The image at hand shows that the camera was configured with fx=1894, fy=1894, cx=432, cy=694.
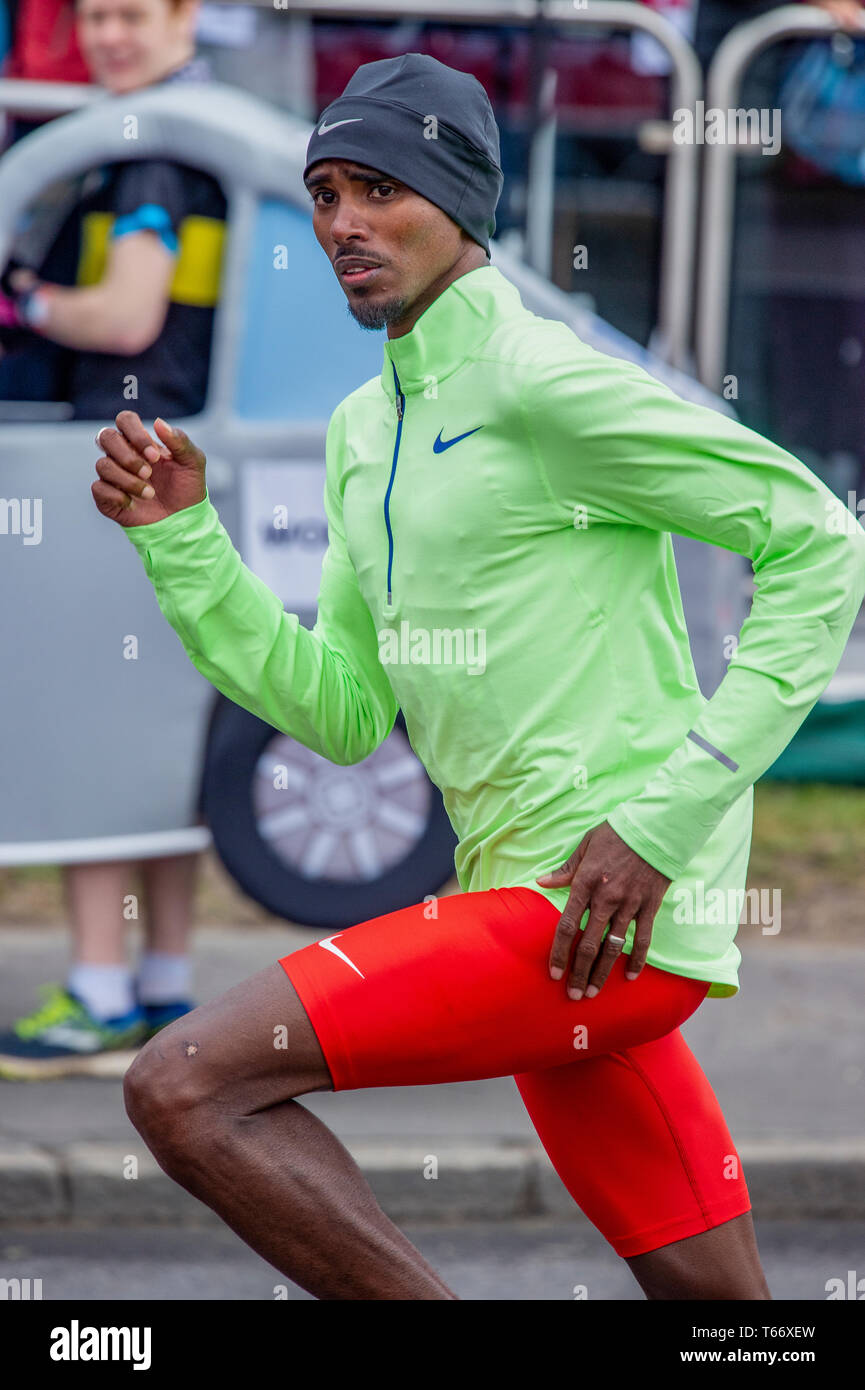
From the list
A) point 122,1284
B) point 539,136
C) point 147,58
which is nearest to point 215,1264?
point 122,1284

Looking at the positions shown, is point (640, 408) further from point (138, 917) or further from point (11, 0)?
point (11, 0)

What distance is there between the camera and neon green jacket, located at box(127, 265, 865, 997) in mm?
2334

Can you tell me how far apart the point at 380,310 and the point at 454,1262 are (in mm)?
2599

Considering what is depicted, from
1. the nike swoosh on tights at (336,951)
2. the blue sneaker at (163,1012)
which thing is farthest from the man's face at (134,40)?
the nike swoosh on tights at (336,951)

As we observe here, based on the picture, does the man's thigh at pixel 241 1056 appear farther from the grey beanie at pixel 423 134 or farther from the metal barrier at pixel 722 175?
the metal barrier at pixel 722 175

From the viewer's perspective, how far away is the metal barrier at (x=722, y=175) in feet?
24.3

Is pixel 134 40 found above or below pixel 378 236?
above

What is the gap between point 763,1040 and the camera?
5652 mm

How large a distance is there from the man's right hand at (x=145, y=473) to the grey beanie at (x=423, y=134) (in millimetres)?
420

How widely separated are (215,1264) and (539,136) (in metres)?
4.60

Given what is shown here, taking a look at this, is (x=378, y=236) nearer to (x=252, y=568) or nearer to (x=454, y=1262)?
(x=454, y=1262)

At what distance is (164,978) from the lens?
532 centimetres

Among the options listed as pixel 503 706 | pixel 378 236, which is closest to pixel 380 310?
pixel 378 236

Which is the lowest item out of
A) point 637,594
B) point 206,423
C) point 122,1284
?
point 122,1284
